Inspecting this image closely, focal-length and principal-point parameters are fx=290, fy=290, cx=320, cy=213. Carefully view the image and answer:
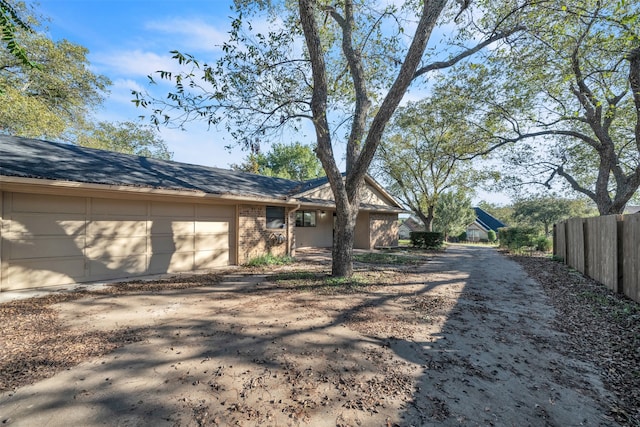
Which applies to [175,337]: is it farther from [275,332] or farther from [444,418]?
[444,418]

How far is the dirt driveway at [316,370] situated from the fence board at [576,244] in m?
5.06

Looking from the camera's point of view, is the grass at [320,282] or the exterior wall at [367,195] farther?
the exterior wall at [367,195]

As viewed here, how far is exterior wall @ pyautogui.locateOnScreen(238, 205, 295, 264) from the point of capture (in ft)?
33.0

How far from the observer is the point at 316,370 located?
312 cm

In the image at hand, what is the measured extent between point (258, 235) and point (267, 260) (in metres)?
1.00

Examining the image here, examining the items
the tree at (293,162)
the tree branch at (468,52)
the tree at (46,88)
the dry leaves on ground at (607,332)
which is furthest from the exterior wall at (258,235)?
the tree at (293,162)

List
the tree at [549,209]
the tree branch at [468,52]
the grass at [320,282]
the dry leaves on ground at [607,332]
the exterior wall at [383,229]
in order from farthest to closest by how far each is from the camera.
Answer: the tree at [549,209] < the exterior wall at [383,229] < the tree branch at [468,52] < the grass at [320,282] < the dry leaves on ground at [607,332]

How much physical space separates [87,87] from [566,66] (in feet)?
64.5

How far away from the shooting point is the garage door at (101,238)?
6.27 meters

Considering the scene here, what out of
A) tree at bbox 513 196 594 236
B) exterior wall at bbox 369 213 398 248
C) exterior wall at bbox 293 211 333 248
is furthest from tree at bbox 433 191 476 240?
exterior wall at bbox 293 211 333 248

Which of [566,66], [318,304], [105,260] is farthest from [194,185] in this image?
[566,66]

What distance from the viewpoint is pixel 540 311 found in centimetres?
551

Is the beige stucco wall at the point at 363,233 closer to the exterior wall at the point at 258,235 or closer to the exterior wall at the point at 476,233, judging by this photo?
the exterior wall at the point at 258,235

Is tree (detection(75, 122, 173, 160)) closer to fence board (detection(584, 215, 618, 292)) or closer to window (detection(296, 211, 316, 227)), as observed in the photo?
window (detection(296, 211, 316, 227))
